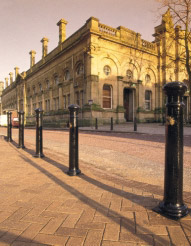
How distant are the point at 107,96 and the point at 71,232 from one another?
18.7 metres

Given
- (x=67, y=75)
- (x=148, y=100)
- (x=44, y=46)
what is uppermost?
(x=44, y=46)

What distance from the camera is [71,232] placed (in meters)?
1.57

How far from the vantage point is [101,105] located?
19141 mm

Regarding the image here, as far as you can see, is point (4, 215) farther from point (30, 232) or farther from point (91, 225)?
point (91, 225)

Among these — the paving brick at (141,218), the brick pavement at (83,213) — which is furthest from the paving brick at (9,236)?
the paving brick at (141,218)

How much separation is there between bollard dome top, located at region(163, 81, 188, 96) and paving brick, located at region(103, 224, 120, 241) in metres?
1.39

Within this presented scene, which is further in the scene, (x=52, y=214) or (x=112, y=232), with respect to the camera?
(x=52, y=214)

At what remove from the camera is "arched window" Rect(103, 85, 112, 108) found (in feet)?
64.6

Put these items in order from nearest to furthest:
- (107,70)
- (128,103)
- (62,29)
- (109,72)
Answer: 1. (107,70)
2. (109,72)
3. (128,103)
4. (62,29)

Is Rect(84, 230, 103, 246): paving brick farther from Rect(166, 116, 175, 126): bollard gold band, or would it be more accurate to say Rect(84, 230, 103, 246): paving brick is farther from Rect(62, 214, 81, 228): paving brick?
Rect(166, 116, 175, 126): bollard gold band

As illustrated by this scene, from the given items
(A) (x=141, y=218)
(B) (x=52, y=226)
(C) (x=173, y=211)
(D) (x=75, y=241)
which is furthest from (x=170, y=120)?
(B) (x=52, y=226)

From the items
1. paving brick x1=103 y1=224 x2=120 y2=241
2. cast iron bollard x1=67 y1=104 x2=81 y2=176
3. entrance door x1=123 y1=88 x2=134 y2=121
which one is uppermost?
entrance door x1=123 y1=88 x2=134 y2=121

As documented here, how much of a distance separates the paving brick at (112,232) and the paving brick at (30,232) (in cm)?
59

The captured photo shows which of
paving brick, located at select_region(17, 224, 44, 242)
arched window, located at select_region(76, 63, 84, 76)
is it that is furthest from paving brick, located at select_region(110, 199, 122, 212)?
arched window, located at select_region(76, 63, 84, 76)
